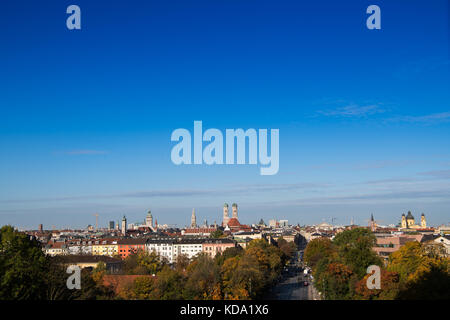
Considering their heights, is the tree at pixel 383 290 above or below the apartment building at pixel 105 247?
above

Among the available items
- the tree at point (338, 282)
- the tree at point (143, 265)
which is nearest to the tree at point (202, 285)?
the tree at point (338, 282)

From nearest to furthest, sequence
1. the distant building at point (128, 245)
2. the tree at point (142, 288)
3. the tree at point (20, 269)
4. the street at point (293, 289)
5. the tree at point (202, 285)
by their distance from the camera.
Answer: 1. the tree at point (20, 269)
2. the tree at point (202, 285)
3. the tree at point (142, 288)
4. the street at point (293, 289)
5. the distant building at point (128, 245)

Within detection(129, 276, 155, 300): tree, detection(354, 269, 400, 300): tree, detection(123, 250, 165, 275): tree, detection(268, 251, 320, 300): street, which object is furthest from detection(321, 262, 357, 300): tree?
detection(123, 250, 165, 275): tree

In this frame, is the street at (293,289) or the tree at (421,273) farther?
the street at (293,289)

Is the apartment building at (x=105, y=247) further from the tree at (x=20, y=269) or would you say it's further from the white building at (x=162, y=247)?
the tree at (x=20, y=269)

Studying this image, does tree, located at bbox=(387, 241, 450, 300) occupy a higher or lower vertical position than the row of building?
higher

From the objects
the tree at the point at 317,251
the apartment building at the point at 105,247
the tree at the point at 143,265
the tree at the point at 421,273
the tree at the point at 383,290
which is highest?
the tree at the point at 421,273

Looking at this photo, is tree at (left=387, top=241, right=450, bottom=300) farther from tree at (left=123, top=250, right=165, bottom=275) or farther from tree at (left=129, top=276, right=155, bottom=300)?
tree at (left=123, top=250, right=165, bottom=275)

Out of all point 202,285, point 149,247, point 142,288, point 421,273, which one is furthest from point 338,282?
point 149,247

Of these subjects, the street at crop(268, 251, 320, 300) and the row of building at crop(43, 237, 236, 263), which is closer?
the street at crop(268, 251, 320, 300)

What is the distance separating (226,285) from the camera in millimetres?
36812
